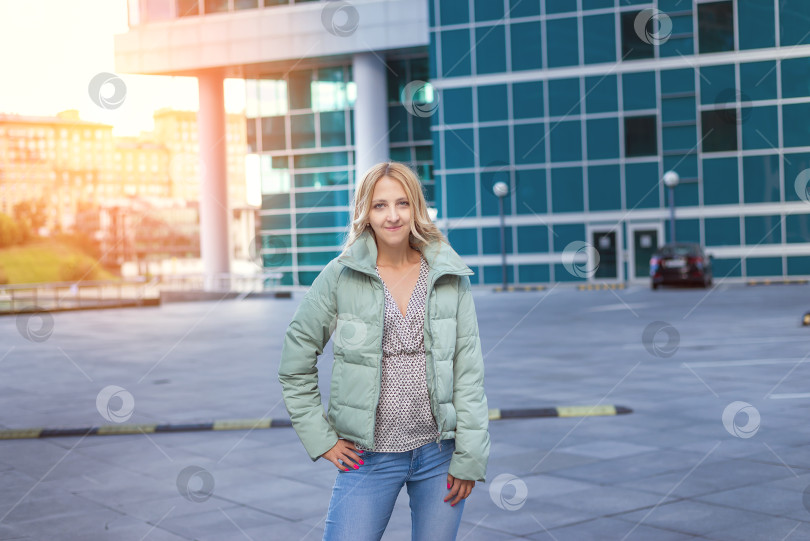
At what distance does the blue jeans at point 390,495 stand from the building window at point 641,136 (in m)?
35.5

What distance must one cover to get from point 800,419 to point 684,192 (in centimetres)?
2989

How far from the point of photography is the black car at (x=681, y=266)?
98.8 feet

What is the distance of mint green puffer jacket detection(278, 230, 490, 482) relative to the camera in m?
3.02

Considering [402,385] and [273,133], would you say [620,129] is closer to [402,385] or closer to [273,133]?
[273,133]

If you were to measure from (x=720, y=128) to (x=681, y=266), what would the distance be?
8742mm

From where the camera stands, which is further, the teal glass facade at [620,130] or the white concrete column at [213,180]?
the white concrete column at [213,180]

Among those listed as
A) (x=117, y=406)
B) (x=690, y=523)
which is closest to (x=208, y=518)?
(x=690, y=523)

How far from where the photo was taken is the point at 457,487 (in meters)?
3.08

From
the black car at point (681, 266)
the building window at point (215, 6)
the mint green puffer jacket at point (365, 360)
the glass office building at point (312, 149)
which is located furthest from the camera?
the building window at point (215, 6)

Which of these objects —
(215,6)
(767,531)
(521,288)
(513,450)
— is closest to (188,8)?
(215,6)

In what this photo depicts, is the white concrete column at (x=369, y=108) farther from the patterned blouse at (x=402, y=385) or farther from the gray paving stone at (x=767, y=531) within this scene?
the patterned blouse at (x=402, y=385)

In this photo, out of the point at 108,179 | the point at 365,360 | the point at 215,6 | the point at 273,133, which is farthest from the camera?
the point at 108,179

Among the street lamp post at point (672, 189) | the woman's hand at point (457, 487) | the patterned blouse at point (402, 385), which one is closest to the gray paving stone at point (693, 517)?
the woman's hand at point (457, 487)

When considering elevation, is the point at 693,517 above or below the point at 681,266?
above
